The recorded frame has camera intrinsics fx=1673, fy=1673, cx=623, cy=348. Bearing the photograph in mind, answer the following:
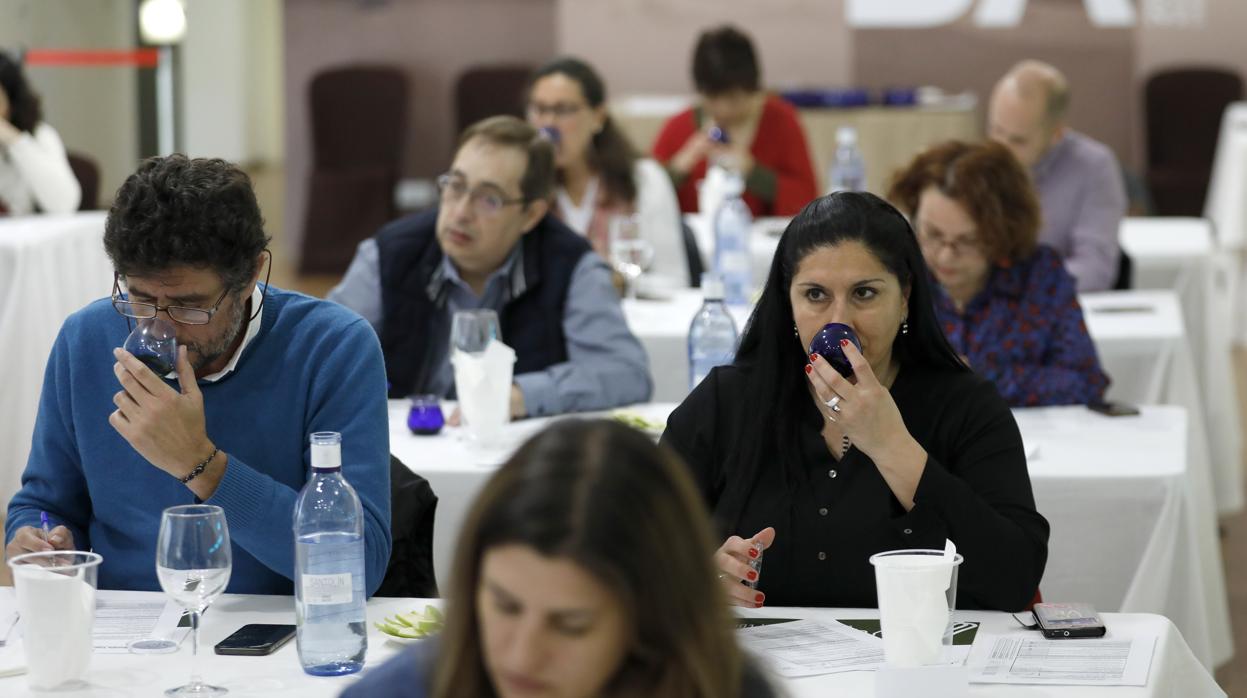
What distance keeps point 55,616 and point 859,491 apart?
111 centimetres

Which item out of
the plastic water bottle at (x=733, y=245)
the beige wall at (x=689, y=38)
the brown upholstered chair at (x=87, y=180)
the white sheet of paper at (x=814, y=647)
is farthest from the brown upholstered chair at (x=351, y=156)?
the white sheet of paper at (x=814, y=647)

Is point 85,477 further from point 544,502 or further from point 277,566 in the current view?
point 544,502

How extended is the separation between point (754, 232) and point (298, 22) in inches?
186

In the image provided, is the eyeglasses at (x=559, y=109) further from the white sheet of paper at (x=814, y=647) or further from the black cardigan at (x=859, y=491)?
the white sheet of paper at (x=814, y=647)

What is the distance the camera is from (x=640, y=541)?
129 centimetres

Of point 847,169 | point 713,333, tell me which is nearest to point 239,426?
point 713,333

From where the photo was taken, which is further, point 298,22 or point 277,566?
point 298,22

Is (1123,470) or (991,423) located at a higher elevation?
(991,423)

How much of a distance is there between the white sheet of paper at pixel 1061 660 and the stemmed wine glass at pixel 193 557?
896mm

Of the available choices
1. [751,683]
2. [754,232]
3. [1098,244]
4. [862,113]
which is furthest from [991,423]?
[862,113]

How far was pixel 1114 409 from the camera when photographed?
12.0ft

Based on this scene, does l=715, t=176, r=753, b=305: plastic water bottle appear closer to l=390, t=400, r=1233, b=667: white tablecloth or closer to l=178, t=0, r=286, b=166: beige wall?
l=390, t=400, r=1233, b=667: white tablecloth

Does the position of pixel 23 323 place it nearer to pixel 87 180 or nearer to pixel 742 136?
pixel 87 180

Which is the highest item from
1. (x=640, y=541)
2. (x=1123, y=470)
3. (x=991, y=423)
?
(x=640, y=541)
